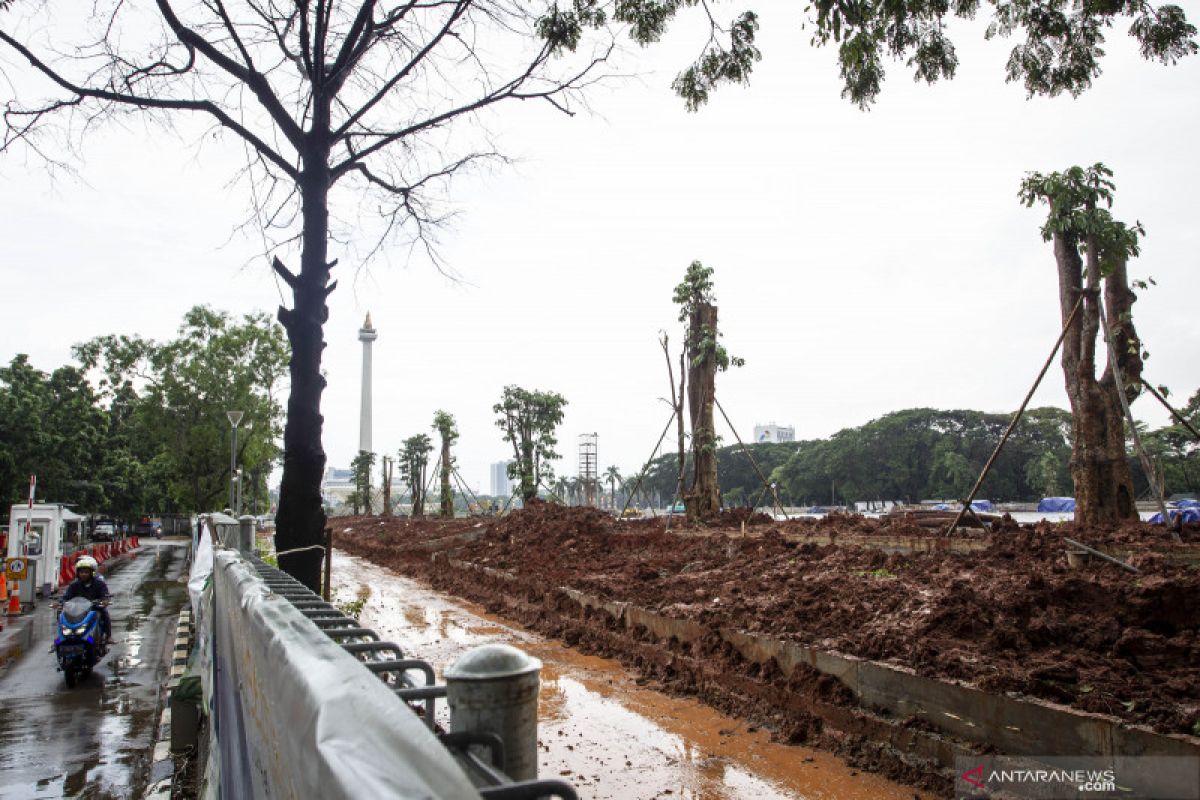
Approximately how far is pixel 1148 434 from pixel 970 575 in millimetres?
41015

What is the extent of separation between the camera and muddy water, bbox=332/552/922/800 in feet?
15.1

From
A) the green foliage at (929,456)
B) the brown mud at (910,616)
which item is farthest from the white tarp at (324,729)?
the green foliage at (929,456)

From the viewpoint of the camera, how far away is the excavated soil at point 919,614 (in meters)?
4.61

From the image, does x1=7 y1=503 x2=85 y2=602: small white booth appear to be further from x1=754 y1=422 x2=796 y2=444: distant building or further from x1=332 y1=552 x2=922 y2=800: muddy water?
x1=754 y1=422 x2=796 y2=444: distant building

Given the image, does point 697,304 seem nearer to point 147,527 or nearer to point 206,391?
point 206,391

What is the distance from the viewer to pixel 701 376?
1670 cm

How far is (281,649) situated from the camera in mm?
1369

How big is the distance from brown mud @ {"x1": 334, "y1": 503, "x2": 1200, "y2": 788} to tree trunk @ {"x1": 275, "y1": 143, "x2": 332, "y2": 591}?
3.53 m

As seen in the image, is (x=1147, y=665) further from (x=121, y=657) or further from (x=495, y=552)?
(x=495, y=552)

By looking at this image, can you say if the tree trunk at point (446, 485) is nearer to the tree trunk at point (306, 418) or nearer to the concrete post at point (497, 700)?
the tree trunk at point (306, 418)

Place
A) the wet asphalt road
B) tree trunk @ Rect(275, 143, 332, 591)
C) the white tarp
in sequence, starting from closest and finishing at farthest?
the white tarp < the wet asphalt road < tree trunk @ Rect(275, 143, 332, 591)

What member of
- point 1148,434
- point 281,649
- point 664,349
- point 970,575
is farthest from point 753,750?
point 1148,434

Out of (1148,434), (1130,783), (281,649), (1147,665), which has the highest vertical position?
(1148,434)

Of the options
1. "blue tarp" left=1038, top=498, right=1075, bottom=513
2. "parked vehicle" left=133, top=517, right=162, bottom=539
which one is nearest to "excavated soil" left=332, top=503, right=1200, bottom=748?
"blue tarp" left=1038, top=498, right=1075, bottom=513
